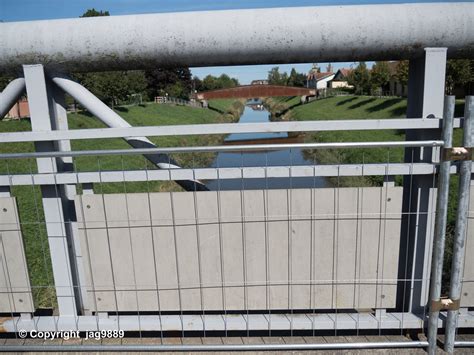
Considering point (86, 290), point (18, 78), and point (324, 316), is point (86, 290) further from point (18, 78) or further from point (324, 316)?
point (324, 316)

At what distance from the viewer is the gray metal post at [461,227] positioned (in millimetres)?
2248

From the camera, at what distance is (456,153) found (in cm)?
225

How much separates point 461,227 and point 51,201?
2.53 m

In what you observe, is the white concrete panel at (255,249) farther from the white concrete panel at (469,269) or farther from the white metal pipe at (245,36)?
the white concrete panel at (469,269)

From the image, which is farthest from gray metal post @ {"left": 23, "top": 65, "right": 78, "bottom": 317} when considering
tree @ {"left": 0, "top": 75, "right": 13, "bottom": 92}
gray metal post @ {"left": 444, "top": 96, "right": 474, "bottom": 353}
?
gray metal post @ {"left": 444, "top": 96, "right": 474, "bottom": 353}

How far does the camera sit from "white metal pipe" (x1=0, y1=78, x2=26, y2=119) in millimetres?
2479

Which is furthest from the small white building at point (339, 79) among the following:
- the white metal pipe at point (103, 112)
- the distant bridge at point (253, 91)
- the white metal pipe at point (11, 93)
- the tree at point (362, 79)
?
the white metal pipe at point (11, 93)

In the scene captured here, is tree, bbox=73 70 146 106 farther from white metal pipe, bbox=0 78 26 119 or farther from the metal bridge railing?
the metal bridge railing

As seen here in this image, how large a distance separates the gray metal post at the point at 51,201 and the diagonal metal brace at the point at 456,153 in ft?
7.65

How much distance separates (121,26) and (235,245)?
59.0 inches

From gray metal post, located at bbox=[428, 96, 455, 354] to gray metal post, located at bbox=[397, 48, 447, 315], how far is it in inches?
4.3

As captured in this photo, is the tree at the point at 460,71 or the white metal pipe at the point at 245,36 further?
the tree at the point at 460,71

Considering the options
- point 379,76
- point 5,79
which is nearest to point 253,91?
point 379,76

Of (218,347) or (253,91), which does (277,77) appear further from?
(218,347)
